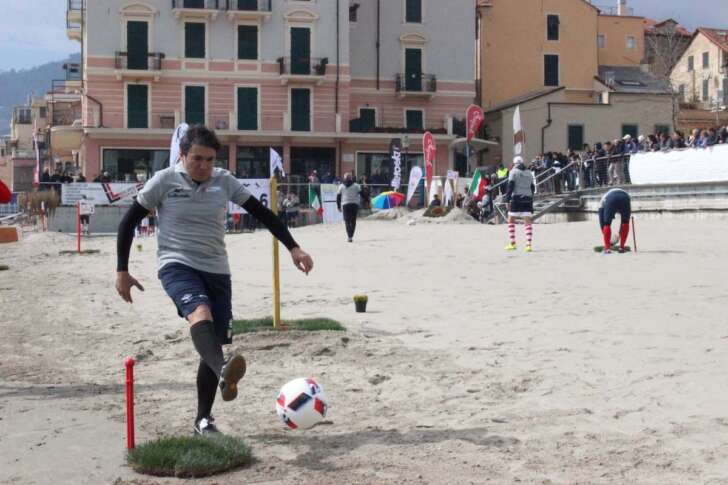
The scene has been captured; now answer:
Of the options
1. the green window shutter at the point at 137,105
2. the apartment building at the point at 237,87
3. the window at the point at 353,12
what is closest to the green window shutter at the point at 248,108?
the apartment building at the point at 237,87

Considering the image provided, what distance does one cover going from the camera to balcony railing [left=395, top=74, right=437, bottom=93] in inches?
2153

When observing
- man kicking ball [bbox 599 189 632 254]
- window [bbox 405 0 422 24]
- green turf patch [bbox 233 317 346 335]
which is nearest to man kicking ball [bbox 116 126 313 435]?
green turf patch [bbox 233 317 346 335]

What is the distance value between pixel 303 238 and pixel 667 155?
10.2 metres

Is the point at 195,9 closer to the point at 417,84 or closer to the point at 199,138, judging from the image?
the point at 417,84

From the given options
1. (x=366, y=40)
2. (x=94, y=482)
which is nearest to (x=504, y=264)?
(x=94, y=482)

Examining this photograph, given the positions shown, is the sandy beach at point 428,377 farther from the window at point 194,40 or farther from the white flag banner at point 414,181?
the window at point 194,40

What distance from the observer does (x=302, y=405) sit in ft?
19.4

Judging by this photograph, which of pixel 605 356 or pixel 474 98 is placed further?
pixel 474 98

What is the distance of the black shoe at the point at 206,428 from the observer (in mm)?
5914

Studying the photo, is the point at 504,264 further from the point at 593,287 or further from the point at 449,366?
the point at 449,366

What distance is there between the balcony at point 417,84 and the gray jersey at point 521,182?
35176mm

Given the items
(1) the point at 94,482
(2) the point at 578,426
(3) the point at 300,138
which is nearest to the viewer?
(1) the point at 94,482

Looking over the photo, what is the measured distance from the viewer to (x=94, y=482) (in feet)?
17.2

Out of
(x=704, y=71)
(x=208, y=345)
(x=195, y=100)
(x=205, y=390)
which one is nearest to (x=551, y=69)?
(x=704, y=71)
